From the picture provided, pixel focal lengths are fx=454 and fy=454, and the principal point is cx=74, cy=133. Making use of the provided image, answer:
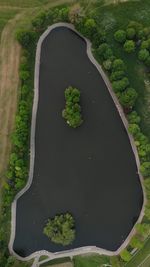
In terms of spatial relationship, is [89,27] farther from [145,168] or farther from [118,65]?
[145,168]

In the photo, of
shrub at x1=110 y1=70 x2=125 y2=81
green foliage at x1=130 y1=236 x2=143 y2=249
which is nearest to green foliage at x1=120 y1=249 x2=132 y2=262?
green foliage at x1=130 y1=236 x2=143 y2=249

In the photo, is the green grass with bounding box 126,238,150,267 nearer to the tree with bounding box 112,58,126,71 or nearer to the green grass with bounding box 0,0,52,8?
the tree with bounding box 112,58,126,71

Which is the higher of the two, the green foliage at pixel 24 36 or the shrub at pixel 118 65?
the green foliage at pixel 24 36

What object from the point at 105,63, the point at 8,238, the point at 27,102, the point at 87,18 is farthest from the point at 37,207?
the point at 87,18

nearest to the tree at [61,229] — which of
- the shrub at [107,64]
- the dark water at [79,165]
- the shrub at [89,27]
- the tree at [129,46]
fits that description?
the dark water at [79,165]

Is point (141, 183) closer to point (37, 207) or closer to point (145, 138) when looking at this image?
point (145, 138)

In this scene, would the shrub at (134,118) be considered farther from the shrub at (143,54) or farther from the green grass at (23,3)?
the green grass at (23,3)

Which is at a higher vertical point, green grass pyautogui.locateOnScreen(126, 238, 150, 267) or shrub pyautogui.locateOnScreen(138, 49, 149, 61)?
shrub pyautogui.locateOnScreen(138, 49, 149, 61)

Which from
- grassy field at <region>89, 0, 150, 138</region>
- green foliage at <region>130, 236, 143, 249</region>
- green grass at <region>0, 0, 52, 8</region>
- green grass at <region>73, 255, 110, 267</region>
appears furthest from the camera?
green grass at <region>0, 0, 52, 8</region>
